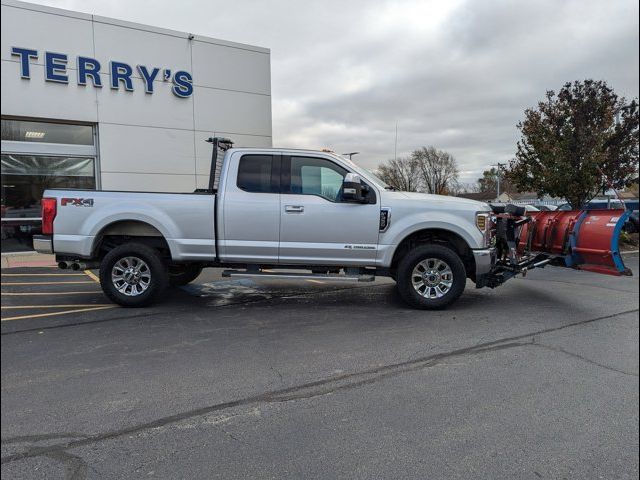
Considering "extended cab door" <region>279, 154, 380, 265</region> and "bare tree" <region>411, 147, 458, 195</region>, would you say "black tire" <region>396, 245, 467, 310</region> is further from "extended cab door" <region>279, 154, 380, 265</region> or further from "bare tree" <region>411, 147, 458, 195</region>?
"bare tree" <region>411, 147, 458, 195</region>

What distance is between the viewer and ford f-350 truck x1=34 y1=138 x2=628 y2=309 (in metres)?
6.08

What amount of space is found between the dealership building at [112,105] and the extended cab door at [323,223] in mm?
8790

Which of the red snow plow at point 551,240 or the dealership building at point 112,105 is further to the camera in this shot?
the dealership building at point 112,105

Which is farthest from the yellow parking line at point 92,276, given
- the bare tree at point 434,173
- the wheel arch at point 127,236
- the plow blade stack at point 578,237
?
the bare tree at point 434,173

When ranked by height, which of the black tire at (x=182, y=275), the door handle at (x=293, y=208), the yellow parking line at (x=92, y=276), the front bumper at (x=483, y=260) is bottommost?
the yellow parking line at (x=92, y=276)

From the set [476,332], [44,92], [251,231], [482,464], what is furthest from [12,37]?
[482,464]

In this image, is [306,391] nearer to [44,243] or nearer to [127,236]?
[127,236]

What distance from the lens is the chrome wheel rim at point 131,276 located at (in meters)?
6.24

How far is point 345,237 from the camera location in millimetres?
6094

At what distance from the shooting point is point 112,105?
43.0ft

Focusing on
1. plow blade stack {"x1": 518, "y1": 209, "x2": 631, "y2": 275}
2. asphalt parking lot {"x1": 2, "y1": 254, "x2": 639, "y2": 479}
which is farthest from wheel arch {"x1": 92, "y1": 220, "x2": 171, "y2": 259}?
plow blade stack {"x1": 518, "y1": 209, "x2": 631, "y2": 275}

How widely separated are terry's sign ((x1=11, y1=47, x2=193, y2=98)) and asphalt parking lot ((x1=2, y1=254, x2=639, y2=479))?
8.48m

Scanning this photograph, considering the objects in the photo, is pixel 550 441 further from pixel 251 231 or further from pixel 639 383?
pixel 251 231

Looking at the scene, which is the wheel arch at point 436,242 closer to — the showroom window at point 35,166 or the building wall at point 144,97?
the building wall at point 144,97
